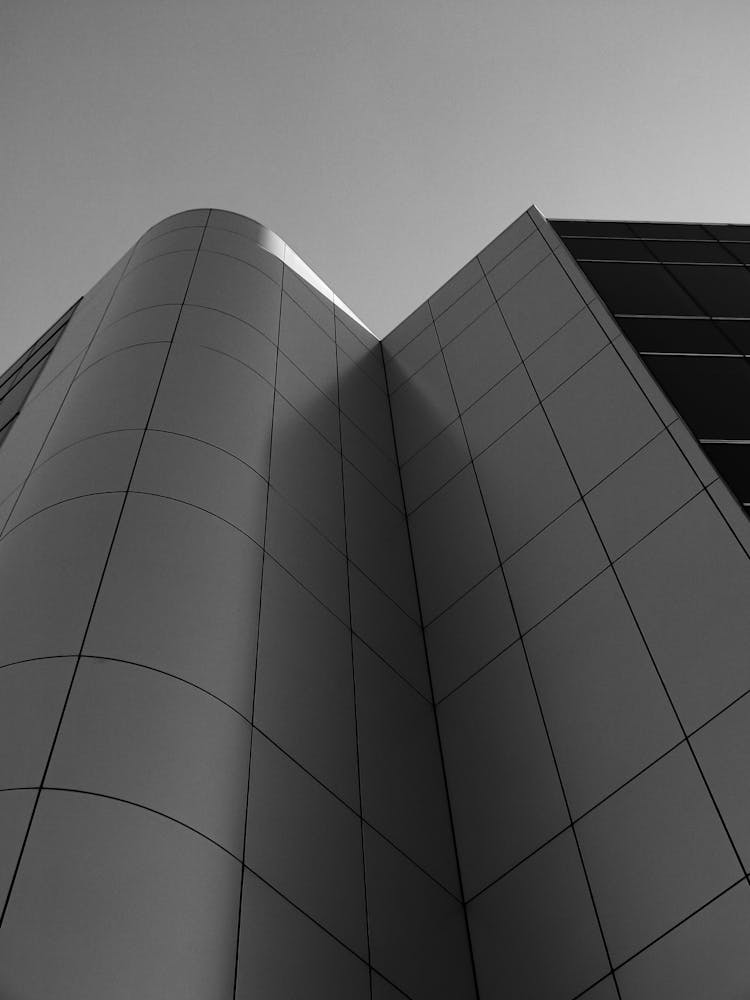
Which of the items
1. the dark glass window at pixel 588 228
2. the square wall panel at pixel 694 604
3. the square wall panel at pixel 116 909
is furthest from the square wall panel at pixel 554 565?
the dark glass window at pixel 588 228

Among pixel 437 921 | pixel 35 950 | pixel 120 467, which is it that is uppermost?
pixel 120 467

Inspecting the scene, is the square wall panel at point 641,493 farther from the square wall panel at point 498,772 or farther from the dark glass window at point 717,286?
the dark glass window at point 717,286

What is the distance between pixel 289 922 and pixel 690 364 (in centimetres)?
1009

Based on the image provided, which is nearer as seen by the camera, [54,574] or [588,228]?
[54,574]

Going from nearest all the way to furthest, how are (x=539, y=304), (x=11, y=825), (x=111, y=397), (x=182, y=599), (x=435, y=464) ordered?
(x=11, y=825), (x=182, y=599), (x=111, y=397), (x=435, y=464), (x=539, y=304)

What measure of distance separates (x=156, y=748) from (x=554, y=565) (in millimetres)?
6048

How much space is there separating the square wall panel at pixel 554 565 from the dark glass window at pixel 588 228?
9.66m

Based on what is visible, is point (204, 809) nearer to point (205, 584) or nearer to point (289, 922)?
point (289, 922)

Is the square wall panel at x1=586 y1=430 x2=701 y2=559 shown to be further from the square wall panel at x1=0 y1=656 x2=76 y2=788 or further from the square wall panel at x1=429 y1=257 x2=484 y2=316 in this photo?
the square wall panel at x1=429 y1=257 x2=484 y2=316

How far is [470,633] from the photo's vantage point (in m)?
12.0

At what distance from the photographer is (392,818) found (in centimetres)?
959

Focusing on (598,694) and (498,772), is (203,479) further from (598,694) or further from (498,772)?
(598,694)

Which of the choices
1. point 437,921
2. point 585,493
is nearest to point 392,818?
point 437,921

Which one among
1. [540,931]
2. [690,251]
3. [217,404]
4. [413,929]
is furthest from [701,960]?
[690,251]
